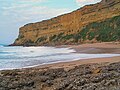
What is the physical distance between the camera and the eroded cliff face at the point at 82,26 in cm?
7182

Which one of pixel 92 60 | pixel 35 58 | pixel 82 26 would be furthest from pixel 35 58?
pixel 82 26

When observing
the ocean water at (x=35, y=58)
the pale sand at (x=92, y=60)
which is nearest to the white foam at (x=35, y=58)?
the ocean water at (x=35, y=58)

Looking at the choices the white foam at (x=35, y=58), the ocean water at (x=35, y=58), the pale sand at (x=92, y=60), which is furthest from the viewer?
the white foam at (x=35, y=58)

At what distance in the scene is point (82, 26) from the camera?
273ft

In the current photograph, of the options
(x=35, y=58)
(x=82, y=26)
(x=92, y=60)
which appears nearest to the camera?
(x=92, y=60)

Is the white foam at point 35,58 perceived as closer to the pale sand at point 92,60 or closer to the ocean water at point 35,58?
the ocean water at point 35,58

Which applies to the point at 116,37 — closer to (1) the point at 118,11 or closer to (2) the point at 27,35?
(1) the point at 118,11

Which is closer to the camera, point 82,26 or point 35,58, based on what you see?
point 35,58

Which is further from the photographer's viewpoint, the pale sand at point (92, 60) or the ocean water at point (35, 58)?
the ocean water at point (35, 58)

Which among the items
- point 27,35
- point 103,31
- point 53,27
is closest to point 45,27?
point 53,27

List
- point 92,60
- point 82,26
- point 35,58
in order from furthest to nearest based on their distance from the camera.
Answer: point 82,26
point 35,58
point 92,60

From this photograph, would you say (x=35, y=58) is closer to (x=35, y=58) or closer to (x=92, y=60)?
(x=35, y=58)

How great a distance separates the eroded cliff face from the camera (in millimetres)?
71819

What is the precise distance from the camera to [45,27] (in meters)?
107
